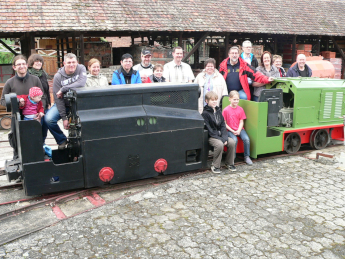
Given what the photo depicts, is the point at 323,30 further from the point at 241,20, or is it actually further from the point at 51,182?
the point at 51,182

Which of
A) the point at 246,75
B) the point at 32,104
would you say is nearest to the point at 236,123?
the point at 246,75

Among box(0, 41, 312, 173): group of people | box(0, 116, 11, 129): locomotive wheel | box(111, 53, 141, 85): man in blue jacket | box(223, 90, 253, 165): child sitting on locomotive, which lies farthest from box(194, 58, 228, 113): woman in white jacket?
box(0, 116, 11, 129): locomotive wheel

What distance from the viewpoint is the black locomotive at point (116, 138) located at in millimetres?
4723

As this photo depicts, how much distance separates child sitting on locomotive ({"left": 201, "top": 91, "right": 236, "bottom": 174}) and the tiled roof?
7831mm

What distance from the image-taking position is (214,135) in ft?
19.2

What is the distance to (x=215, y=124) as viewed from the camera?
5961 millimetres

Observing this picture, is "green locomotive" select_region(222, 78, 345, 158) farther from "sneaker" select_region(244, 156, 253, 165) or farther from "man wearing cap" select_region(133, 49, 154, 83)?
"man wearing cap" select_region(133, 49, 154, 83)

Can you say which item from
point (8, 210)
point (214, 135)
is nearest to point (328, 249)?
point (214, 135)

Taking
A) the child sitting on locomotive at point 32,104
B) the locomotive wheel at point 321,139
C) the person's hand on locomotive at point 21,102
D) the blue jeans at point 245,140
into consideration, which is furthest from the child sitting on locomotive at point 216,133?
the person's hand on locomotive at point 21,102

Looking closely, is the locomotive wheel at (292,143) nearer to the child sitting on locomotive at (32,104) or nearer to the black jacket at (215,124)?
the black jacket at (215,124)

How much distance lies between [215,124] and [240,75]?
139 cm

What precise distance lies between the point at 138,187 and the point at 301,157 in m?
3.23

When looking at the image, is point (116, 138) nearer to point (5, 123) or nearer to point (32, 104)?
point (32, 104)

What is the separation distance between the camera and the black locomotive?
4.72 metres
